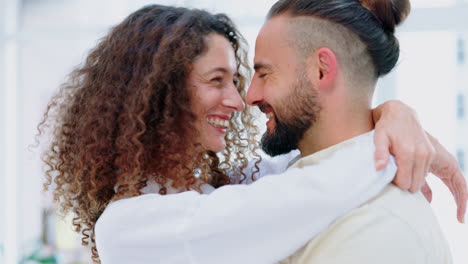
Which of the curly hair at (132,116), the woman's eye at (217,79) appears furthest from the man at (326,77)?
the curly hair at (132,116)

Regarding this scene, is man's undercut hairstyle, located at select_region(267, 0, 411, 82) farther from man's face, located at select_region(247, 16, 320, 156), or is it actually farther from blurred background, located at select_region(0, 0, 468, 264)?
blurred background, located at select_region(0, 0, 468, 264)

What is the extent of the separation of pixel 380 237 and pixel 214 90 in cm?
65

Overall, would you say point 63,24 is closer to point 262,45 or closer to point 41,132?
point 41,132

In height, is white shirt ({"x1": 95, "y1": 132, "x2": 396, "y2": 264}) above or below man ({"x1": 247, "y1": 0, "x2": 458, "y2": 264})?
below

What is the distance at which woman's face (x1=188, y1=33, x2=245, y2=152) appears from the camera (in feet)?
4.77

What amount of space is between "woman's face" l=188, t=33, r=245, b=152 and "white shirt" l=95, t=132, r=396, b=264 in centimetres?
37

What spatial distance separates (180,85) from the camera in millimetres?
1436

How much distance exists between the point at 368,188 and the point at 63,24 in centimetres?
290

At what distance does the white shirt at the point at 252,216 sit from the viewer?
1.08 meters

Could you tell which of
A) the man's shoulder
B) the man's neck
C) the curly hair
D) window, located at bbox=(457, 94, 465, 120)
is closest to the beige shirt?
the man's shoulder

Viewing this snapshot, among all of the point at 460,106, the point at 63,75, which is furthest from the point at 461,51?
the point at 63,75

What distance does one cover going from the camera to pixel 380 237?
109 cm

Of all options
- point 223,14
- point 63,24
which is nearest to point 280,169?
point 223,14

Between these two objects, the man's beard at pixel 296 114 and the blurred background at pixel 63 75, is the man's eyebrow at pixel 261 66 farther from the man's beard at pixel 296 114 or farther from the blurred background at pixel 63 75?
the blurred background at pixel 63 75
